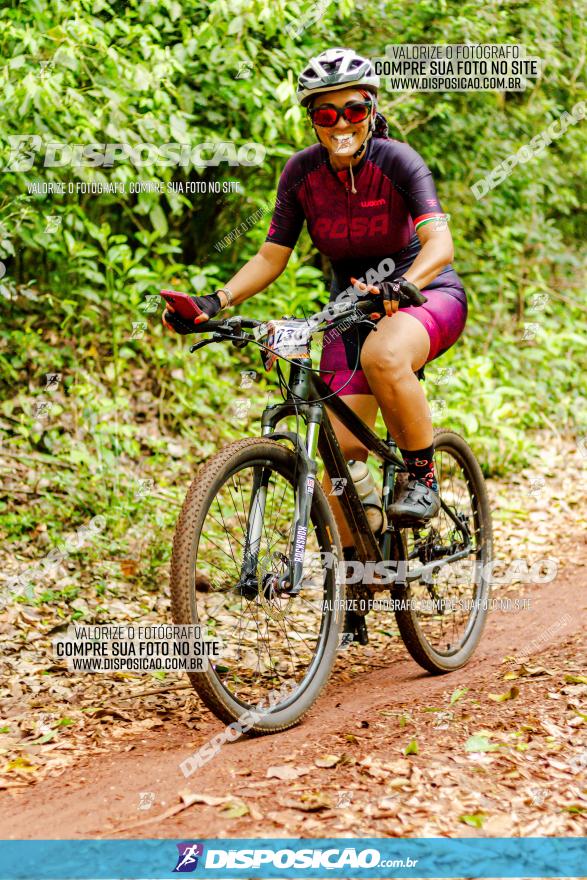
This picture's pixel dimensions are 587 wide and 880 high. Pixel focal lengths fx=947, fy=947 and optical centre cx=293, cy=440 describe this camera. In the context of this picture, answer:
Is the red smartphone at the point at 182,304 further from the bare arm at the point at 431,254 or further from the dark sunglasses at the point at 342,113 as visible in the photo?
the dark sunglasses at the point at 342,113

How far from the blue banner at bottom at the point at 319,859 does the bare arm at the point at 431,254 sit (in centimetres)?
192

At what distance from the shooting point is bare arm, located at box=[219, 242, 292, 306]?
12.3ft

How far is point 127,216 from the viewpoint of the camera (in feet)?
24.0

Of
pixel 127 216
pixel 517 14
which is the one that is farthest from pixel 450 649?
pixel 517 14

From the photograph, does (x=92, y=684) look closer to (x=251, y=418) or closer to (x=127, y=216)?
(x=251, y=418)

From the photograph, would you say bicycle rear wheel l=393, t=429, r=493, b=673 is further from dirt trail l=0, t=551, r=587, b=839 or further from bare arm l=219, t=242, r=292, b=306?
bare arm l=219, t=242, r=292, b=306

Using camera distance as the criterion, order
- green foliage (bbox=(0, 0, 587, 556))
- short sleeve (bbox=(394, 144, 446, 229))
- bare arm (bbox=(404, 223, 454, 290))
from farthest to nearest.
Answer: green foliage (bbox=(0, 0, 587, 556))
short sleeve (bbox=(394, 144, 446, 229))
bare arm (bbox=(404, 223, 454, 290))

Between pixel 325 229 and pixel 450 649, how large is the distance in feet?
6.76

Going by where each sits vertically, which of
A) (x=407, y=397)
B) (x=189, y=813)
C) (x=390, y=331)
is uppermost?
(x=390, y=331)

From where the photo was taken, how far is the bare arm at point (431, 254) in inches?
138

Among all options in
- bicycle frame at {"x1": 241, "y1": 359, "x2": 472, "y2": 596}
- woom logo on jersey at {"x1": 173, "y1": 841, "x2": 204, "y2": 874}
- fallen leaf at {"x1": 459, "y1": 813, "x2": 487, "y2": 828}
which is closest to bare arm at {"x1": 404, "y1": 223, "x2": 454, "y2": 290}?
bicycle frame at {"x1": 241, "y1": 359, "x2": 472, "y2": 596}

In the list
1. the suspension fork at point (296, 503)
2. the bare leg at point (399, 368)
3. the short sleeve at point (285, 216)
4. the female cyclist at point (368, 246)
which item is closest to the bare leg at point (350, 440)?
the female cyclist at point (368, 246)

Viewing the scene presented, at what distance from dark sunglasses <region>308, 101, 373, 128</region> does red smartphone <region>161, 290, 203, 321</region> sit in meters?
0.92

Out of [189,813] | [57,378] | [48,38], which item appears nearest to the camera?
[189,813]
